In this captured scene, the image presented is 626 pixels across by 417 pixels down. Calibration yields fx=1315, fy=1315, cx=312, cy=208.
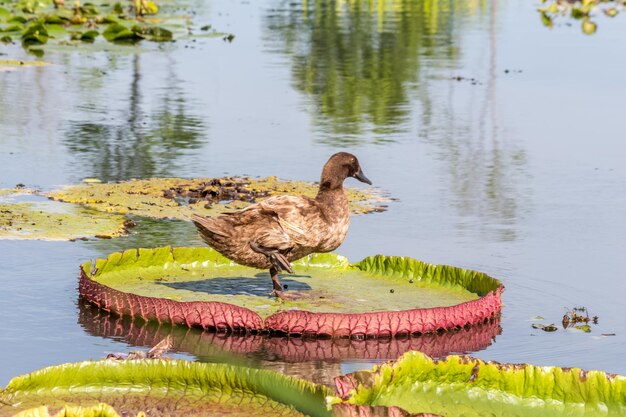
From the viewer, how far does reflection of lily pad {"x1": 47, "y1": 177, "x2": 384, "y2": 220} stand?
11.6 metres

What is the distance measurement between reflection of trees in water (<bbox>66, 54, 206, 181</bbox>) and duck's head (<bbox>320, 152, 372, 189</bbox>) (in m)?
4.42

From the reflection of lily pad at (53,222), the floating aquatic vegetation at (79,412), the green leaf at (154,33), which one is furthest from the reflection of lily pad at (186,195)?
the green leaf at (154,33)

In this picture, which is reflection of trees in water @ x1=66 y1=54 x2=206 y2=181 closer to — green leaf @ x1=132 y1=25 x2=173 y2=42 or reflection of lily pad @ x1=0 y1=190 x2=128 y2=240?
reflection of lily pad @ x1=0 y1=190 x2=128 y2=240

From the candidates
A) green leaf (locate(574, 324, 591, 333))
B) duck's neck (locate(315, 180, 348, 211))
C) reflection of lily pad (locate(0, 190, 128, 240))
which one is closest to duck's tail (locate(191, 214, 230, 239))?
duck's neck (locate(315, 180, 348, 211))

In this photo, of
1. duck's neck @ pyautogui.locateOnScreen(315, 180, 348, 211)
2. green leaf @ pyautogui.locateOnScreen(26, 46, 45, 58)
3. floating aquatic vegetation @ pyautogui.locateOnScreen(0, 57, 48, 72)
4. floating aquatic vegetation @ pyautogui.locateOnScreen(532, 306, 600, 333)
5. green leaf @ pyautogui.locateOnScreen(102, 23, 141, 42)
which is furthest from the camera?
green leaf @ pyautogui.locateOnScreen(102, 23, 141, 42)

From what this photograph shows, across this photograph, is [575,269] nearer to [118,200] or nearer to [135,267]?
[135,267]

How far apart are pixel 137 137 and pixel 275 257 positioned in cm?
727

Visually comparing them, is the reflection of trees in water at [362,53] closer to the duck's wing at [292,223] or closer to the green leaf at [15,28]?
the green leaf at [15,28]

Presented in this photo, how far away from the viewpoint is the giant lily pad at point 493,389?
5184 mm

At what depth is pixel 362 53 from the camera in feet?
80.8

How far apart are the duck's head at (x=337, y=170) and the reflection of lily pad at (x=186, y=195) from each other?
2.28 meters

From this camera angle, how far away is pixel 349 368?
304 inches

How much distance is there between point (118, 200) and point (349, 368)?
4.68m

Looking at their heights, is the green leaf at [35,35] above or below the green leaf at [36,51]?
above
